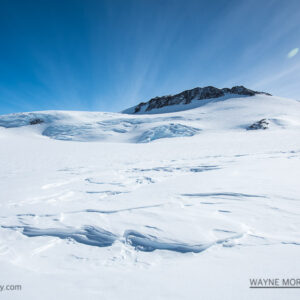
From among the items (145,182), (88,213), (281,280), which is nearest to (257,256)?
(281,280)

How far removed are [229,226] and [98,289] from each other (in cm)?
157

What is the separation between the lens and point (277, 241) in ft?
5.53

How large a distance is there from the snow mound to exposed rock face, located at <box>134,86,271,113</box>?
3787cm

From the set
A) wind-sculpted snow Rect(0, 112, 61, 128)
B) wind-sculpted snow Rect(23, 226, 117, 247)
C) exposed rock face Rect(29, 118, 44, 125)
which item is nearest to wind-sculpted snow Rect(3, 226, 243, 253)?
wind-sculpted snow Rect(23, 226, 117, 247)

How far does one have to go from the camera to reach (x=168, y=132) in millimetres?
25359

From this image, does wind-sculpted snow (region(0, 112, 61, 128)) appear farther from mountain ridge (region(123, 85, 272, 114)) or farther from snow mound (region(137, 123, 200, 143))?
mountain ridge (region(123, 85, 272, 114))

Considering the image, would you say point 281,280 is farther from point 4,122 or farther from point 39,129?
point 4,122

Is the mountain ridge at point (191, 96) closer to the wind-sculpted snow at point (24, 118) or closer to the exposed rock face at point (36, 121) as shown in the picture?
the wind-sculpted snow at point (24, 118)

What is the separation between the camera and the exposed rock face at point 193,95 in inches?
2335

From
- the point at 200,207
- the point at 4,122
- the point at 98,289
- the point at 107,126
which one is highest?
the point at 4,122

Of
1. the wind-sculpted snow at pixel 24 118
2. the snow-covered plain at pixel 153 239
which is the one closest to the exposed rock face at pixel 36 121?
the wind-sculpted snow at pixel 24 118

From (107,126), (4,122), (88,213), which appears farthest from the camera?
(4,122)

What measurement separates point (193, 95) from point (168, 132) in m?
44.8

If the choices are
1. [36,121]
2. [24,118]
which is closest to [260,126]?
[36,121]
